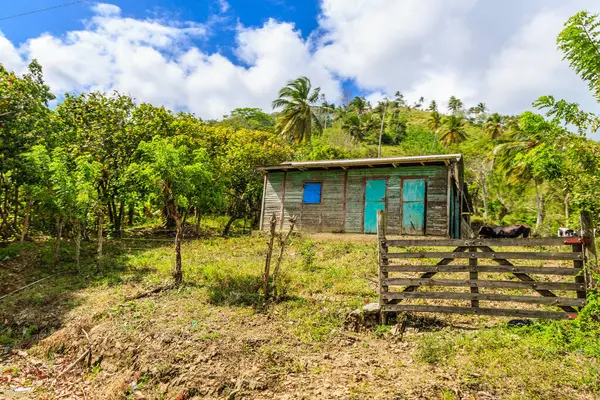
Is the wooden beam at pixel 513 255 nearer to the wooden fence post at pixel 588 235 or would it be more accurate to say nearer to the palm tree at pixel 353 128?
the wooden fence post at pixel 588 235

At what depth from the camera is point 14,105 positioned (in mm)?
12789

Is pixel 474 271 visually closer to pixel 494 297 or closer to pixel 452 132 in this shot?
pixel 494 297

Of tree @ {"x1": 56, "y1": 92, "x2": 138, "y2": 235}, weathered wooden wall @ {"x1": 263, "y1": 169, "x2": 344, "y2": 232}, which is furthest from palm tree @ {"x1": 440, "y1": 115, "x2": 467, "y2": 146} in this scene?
tree @ {"x1": 56, "y1": 92, "x2": 138, "y2": 235}

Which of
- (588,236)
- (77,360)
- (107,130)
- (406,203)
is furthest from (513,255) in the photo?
(107,130)

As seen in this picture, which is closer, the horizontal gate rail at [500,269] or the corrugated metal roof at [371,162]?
the horizontal gate rail at [500,269]

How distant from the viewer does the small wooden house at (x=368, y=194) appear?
14812 mm

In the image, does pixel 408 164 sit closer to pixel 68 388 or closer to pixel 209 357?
pixel 209 357

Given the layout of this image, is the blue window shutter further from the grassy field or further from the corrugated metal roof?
the grassy field

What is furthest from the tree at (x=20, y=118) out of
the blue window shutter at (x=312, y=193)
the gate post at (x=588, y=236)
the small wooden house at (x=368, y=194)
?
the gate post at (x=588, y=236)

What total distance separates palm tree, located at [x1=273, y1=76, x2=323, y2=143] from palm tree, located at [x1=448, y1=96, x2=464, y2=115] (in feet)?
221

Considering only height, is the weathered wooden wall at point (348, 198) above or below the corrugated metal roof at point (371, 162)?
below

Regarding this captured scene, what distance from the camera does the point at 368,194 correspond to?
16.2m

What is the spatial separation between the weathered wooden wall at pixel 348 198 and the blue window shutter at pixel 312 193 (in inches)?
8.2

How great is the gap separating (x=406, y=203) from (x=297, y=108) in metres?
17.5
